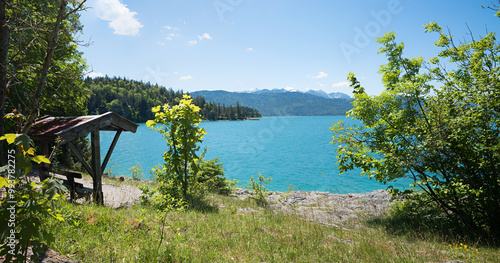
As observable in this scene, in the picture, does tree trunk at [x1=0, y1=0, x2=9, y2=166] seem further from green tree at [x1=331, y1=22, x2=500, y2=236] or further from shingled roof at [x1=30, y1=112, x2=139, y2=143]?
green tree at [x1=331, y1=22, x2=500, y2=236]

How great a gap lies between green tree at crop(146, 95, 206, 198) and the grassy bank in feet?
9.03

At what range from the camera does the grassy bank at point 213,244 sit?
14.0 feet

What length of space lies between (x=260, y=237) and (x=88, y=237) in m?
3.61

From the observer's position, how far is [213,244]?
5.17m

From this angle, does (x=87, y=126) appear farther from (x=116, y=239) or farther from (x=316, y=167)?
(x=316, y=167)

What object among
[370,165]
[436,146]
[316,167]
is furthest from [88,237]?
[316,167]

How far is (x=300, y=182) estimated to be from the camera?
96.4 feet

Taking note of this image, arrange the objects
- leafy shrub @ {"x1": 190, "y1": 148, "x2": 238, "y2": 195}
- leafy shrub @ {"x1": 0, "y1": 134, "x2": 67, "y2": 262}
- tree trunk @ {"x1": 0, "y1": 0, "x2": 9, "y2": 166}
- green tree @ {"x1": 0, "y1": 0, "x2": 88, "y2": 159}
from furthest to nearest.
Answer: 1. leafy shrub @ {"x1": 190, "y1": 148, "x2": 238, "y2": 195}
2. tree trunk @ {"x1": 0, "y1": 0, "x2": 9, "y2": 166}
3. green tree @ {"x1": 0, "y1": 0, "x2": 88, "y2": 159}
4. leafy shrub @ {"x1": 0, "y1": 134, "x2": 67, "y2": 262}

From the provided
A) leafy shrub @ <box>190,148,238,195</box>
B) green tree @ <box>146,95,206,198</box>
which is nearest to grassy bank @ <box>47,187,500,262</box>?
green tree @ <box>146,95,206,198</box>

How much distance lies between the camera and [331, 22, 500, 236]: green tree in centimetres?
716

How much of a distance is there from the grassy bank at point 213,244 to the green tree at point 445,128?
1951 millimetres

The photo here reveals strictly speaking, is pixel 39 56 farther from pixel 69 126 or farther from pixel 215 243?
pixel 215 243

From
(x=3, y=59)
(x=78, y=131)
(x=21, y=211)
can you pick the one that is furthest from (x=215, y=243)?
(x=3, y=59)

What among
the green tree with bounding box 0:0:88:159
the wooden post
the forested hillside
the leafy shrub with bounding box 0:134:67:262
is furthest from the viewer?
the forested hillside
